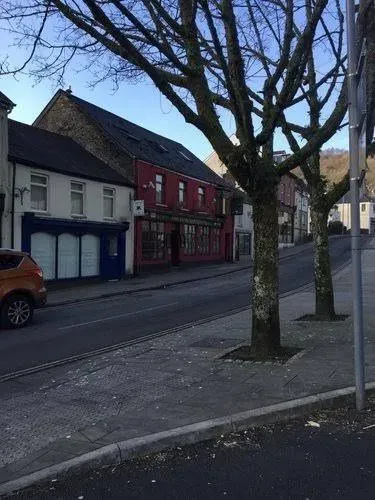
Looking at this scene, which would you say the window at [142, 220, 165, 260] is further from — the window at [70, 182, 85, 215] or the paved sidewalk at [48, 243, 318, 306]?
the window at [70, 182, 85, 215]

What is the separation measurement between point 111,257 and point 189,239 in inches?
365

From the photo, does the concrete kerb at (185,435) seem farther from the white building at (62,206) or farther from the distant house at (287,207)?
the distant house at (287,207)

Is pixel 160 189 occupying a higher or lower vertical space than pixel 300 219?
higher

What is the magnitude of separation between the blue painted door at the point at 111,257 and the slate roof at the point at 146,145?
4.87 m

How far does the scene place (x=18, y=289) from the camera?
13461 mm

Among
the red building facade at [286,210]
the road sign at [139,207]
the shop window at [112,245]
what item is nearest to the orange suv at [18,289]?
the shop window at [112,245]

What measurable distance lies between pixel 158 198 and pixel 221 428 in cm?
2803

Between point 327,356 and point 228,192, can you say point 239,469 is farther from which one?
point 228,192

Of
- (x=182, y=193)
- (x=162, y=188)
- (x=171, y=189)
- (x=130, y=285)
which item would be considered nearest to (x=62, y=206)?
(x=130, y=285)

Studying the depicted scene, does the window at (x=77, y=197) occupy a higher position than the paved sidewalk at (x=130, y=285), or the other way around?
the window at (x=77, y=197)

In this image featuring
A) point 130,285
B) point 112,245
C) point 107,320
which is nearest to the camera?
point 107,320

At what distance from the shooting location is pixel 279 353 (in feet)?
27.5

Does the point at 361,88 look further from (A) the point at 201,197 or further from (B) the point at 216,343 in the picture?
(A) the point at 201,197

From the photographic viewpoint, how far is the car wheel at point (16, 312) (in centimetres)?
1309
